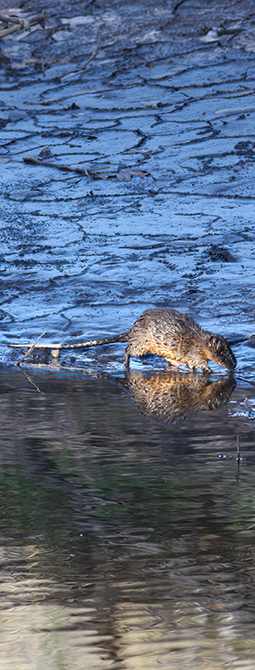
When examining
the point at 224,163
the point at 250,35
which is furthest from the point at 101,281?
the point at 250,35

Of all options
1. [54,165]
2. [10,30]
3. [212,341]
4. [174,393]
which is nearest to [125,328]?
[212,341]

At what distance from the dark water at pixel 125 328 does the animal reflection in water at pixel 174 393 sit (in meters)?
0.02

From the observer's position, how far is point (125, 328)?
4.99m

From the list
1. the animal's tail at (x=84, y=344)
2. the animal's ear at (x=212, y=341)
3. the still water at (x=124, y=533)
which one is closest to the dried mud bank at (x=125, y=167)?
the animal's tail at (x=84, y=344)

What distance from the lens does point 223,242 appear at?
6.39 m

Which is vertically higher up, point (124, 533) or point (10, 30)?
point (10, 30)

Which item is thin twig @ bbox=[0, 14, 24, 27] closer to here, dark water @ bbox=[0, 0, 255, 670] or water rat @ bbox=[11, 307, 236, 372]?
dark water @ bbox=[0, 0, 255, 670]

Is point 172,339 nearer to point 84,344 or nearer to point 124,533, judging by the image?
point 84,344

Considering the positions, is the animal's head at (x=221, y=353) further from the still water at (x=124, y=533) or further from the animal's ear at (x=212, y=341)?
the still water at (x=124, y=533)

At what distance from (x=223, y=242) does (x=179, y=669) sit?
463cm

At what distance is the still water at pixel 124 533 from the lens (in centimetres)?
→ 218

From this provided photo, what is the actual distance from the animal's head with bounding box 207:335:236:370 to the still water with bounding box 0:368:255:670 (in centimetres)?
28

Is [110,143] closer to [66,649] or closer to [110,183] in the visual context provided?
[110,183]

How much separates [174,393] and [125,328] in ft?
3.16
